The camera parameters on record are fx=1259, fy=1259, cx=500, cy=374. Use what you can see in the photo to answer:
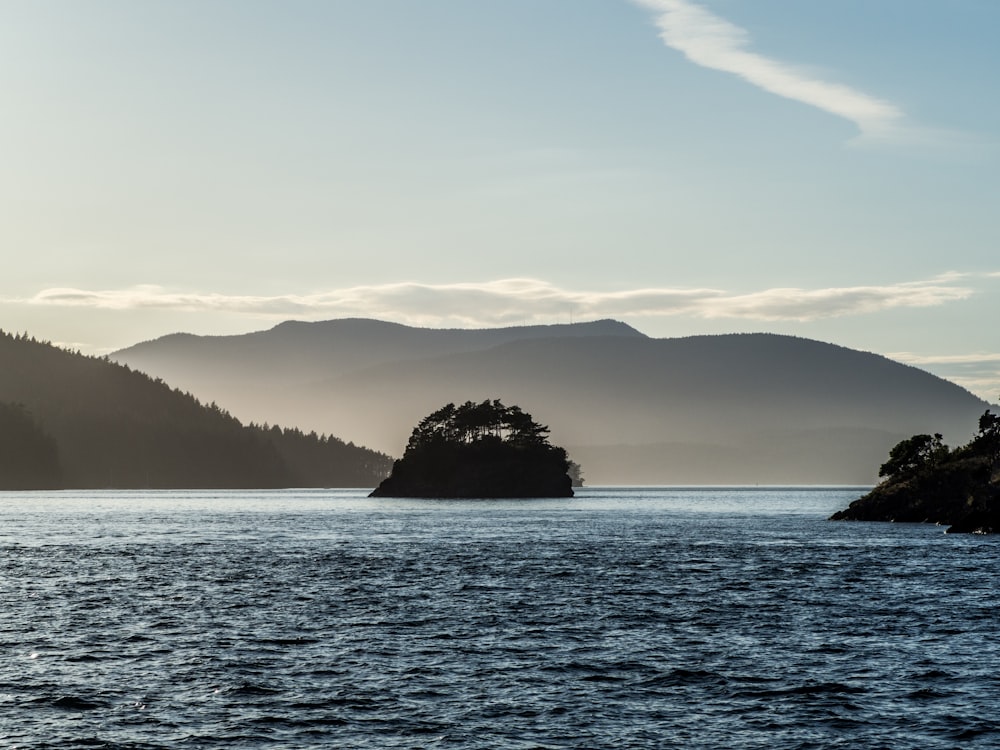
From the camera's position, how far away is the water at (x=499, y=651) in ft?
122

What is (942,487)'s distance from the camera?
524 feet

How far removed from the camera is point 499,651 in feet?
169

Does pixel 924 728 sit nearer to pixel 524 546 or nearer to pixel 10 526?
pixel 524 546

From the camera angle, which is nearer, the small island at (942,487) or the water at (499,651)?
the water at (499,651)

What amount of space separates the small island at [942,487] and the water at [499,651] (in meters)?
37.7

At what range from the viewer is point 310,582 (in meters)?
82.2

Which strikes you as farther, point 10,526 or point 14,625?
point 10,526

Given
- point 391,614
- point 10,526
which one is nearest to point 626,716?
point 391,614

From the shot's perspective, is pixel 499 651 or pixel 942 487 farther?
pixel 942 487

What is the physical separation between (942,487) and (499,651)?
12171 cm

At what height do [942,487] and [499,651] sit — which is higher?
[942,487]

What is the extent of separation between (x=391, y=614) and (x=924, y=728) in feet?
106

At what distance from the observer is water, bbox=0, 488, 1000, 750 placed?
122 ft

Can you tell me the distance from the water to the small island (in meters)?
37.7
